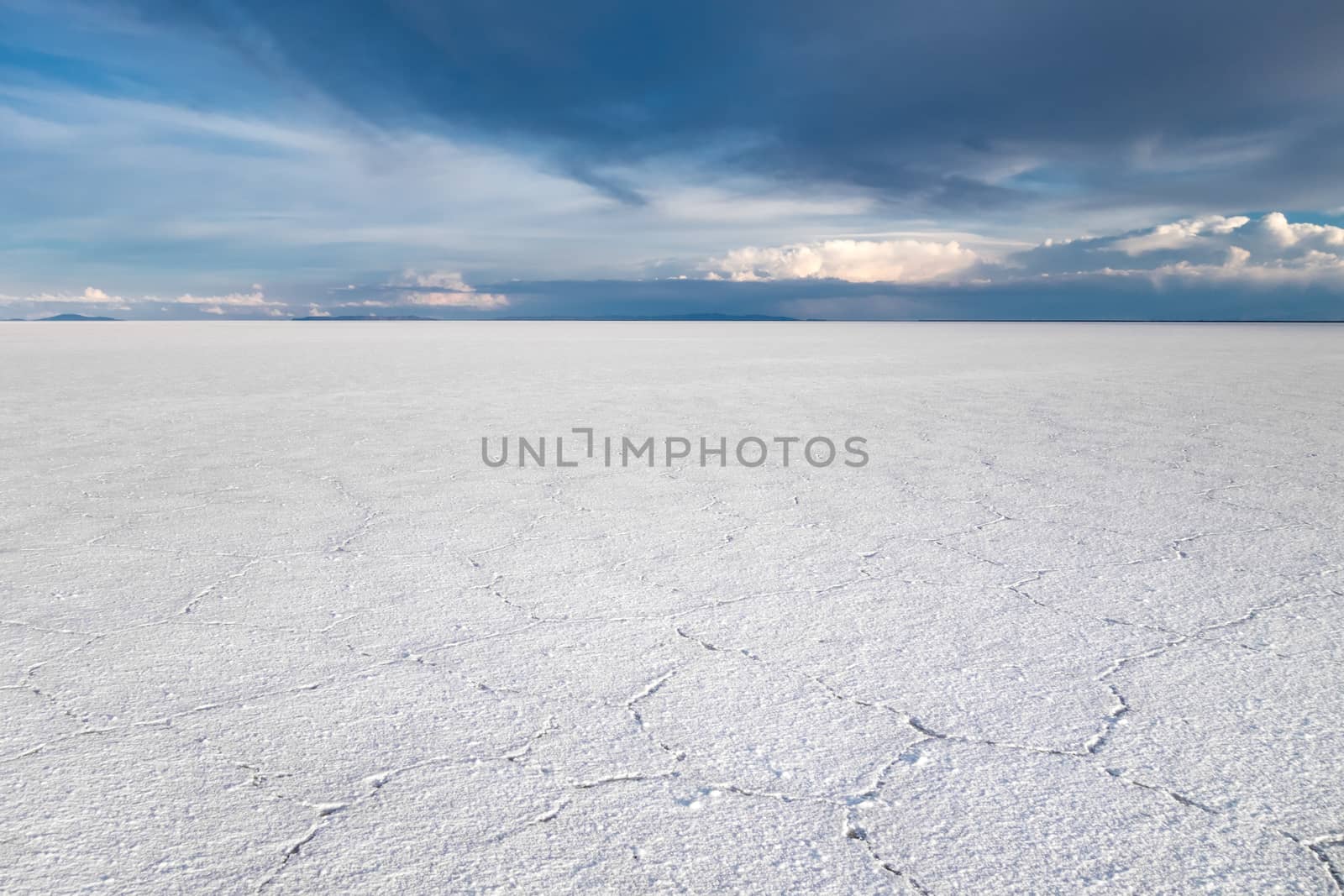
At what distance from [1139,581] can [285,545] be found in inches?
109

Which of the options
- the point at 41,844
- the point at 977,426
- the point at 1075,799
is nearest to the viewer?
the point at 41,844

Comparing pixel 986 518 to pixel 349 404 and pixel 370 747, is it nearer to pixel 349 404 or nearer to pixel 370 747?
pixel 370 747

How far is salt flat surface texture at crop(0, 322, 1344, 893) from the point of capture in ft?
4.40

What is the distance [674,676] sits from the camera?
195 cm

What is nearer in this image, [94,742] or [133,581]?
[94,742]

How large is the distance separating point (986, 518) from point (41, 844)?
9.81ft

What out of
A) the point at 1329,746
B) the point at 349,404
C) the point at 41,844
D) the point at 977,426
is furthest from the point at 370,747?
the point at 349,404

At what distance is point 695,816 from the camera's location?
1420 millimetres

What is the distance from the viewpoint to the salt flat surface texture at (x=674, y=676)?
1.34m

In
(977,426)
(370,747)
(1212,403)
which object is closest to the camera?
(370,747)

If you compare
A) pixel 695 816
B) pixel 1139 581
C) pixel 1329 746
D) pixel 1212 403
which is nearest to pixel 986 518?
pixel 1139 581

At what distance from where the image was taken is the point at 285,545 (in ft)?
9.96

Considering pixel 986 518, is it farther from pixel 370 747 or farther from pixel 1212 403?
pixel 1212 403

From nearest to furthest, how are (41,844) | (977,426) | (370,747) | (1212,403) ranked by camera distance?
(41,844), (370,747), (977,426), (1212,403)
